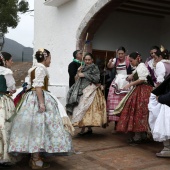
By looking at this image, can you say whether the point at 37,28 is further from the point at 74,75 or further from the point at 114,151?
the point at 114,151

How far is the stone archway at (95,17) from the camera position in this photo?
7309 millimetres

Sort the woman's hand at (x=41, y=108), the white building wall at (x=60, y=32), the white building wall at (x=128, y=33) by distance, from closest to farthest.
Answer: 1. the woman's hand at (x=41, y=108)
2. the white building wall at (x=60, y=32)
3. the white building wall at (x=128, y=33)

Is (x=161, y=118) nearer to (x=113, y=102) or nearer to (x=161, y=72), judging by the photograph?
(x=161, y=72)

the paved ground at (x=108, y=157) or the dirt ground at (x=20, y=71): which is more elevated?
the dirt ground at (x=20, y=71)

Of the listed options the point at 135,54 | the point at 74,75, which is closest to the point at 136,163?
the point at 135,54

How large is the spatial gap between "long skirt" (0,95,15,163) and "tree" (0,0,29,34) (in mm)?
18278

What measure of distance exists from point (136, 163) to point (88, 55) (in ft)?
6.89

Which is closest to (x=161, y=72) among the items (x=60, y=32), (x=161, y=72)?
(x=161, y=72)

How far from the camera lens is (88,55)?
5270 mm

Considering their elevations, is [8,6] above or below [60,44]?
above

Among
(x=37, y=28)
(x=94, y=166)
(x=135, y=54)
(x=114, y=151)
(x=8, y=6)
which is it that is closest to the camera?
(x=94, y=166)

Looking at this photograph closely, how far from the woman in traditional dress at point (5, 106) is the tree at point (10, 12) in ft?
59.2

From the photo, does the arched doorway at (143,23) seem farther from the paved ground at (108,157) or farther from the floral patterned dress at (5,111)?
the floral patterned dress at (5,111)

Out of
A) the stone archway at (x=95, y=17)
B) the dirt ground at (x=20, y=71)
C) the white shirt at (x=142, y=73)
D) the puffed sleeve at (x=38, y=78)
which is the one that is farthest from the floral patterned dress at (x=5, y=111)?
the dirt ground at (x=20, y=71)
